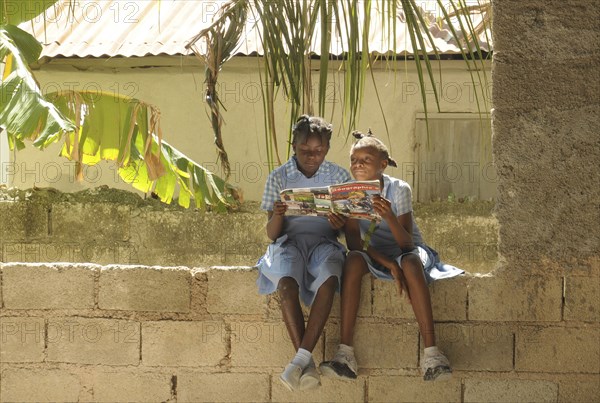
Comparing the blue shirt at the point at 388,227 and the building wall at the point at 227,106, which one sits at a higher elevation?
the building wall at the point at 227,106

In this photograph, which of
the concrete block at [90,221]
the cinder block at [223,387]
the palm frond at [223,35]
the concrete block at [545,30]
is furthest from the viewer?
the concrete block at [90,221]

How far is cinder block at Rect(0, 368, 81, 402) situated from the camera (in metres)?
5.55

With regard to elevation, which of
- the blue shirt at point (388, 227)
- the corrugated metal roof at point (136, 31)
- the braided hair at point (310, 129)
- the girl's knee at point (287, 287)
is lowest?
the girl's knee at point (287, 287)

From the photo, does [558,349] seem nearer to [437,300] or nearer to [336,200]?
[437,300]

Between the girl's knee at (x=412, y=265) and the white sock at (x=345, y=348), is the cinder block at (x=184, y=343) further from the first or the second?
the girl's knee at (x=412, y=265)

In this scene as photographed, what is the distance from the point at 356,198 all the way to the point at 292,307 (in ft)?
2.21

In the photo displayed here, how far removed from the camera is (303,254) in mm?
5262

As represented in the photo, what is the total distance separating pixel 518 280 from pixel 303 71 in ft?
5.25

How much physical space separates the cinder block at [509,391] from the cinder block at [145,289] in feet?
5.10

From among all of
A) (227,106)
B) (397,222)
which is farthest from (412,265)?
(227,106)

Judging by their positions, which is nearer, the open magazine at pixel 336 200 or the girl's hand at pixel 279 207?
the open magazine at pixel 336 200

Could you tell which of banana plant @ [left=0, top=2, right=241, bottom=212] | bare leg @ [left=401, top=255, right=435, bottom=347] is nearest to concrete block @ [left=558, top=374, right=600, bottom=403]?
bare leg @ [left=401, top=255, right=435, bottom=347]

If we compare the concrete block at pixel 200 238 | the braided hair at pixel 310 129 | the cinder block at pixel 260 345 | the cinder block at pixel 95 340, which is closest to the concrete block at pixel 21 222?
the concrete block at pixel 200 238

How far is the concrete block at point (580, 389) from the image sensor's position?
5.21 m
